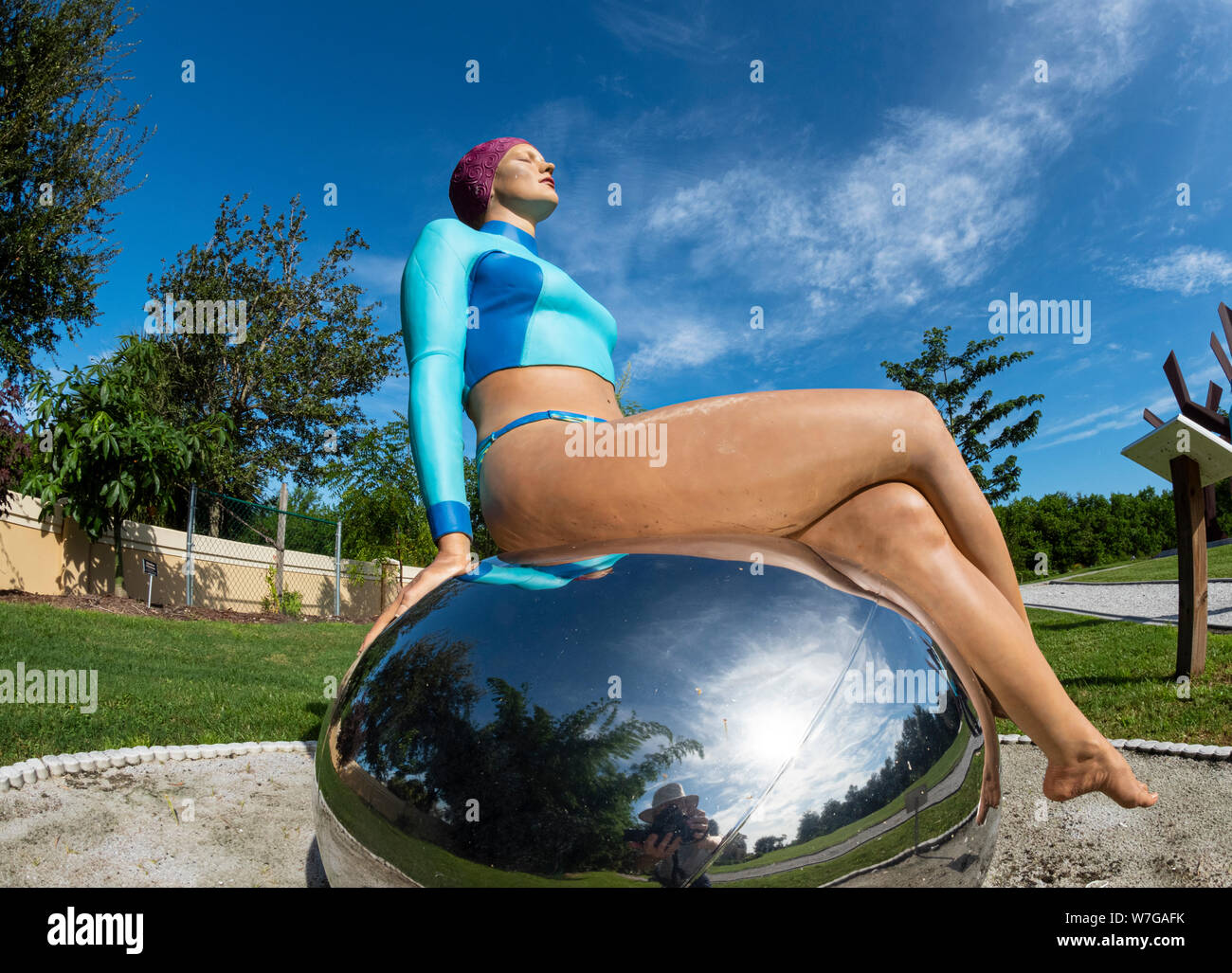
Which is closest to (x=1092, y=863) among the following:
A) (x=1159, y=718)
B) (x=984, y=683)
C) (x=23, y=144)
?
(x=984, y=683)

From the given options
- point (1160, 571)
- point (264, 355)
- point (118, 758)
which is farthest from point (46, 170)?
point (1160, 571)

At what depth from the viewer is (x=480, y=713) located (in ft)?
5.06

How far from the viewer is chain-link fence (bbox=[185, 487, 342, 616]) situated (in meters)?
17.2

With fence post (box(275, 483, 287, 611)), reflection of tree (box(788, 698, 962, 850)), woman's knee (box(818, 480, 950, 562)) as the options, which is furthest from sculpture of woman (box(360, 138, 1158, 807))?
fence post (box(275, 483, 287, 611))

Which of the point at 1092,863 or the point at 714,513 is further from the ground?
the point at 714,513

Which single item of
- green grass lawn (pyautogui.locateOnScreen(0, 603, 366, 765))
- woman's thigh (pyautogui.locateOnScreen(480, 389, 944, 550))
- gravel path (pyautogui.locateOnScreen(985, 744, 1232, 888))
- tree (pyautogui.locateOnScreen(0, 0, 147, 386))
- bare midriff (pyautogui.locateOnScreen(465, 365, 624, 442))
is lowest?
gravel path (pyautogui.locateOnScreen(985, 744, 1232, 888))

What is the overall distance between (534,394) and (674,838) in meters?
1.46

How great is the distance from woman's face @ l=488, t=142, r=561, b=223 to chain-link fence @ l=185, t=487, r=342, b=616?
592 inches

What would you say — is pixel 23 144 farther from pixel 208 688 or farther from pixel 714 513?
pixel 714 513

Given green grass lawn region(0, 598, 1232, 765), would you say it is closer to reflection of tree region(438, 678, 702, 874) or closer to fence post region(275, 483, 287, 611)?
reflection of tree region(438, 678, 702, 874)

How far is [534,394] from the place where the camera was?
2.41m

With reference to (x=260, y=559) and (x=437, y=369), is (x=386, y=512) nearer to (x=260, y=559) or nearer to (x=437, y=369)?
(x=260, y=559)
